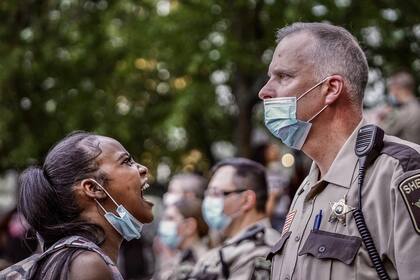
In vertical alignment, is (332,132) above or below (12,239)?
above

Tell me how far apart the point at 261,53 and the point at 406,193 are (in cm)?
916

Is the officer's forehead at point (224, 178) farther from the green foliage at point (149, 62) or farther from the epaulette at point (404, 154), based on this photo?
the green foliage at point (149, 62)

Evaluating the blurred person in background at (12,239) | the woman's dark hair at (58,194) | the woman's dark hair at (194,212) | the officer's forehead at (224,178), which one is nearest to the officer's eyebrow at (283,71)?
the woman's dark hair at (58,194)

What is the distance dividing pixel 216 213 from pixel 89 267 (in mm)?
3557

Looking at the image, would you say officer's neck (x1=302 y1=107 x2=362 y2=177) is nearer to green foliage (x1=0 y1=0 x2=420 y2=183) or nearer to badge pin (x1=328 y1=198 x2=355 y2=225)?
badge pin (x1=328 y1=198 x2=355 y2=225)

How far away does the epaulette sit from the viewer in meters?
3.83

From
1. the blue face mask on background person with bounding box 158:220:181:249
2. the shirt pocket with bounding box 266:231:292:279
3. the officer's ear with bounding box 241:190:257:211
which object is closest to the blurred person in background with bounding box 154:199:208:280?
the blue face mask on background person with bounding box 158:220:181:249

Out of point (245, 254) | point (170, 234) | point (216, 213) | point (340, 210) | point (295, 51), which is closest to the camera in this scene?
point (340, 210)

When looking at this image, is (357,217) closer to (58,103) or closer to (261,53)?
(261,53)

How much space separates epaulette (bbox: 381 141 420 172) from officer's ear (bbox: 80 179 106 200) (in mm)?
1455

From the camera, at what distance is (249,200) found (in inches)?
292

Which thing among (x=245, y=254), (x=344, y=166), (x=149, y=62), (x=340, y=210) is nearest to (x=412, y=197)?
(x=340, y=210)

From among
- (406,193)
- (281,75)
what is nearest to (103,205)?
(281,75)

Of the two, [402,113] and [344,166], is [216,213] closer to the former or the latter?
[402,113]
